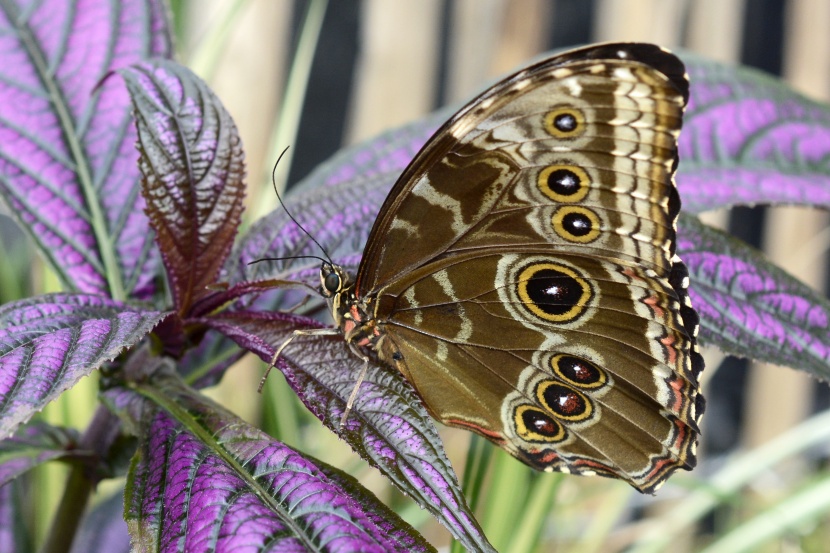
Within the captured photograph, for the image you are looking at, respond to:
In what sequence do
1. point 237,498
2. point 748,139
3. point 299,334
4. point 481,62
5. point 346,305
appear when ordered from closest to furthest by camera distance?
point 237,498
point 299,334
point 346,305
point 748,139
point 481,62

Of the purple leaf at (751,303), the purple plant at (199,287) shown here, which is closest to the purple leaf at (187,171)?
the purple plant at (199,287)

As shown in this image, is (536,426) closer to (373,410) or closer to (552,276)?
(552,276)

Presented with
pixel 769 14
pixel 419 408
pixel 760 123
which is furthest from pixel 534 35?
pixel 419 408

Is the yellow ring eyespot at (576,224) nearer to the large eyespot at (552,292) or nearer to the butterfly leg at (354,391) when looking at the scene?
the large eyespot at (552,292)

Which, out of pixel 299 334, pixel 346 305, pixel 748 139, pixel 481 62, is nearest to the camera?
pixel 299 334

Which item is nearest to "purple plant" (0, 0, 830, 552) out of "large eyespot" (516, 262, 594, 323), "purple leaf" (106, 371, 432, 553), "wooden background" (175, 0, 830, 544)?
"purple leaf" (106, 371, 432, 553)

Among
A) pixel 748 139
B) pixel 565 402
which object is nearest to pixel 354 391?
pixel 565 402

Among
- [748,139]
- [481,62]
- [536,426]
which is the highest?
[748,139]

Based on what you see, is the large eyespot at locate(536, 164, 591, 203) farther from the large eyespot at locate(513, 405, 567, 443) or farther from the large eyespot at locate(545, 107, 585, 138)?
the large eyespot at locate(513, 405, 567, 443)
